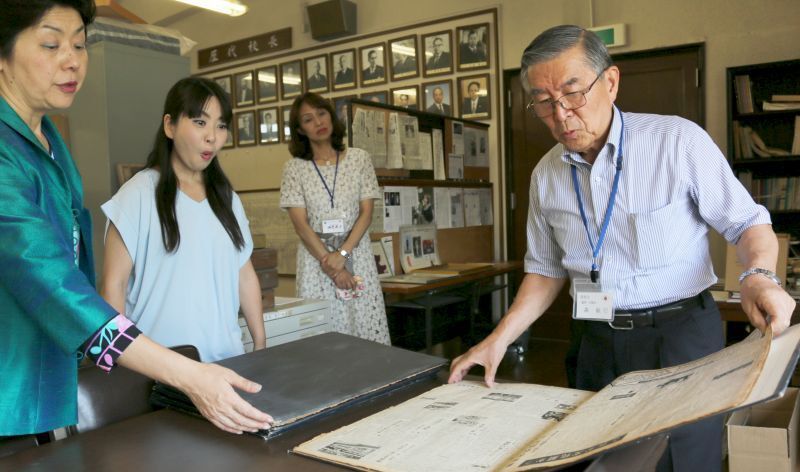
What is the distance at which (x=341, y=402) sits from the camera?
1013 mm

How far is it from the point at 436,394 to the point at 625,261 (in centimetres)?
58

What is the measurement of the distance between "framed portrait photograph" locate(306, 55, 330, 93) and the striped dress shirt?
5.48 metres

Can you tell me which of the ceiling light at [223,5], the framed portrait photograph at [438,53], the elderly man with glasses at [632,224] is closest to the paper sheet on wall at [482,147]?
the framed portrait photograph at [438,53]

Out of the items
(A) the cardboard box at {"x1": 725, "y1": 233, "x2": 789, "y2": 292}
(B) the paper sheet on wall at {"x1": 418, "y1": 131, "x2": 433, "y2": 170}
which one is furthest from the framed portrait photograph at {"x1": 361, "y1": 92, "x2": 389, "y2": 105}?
(A) the cardboard box at {"x1": 725, "y1": 233, "x2": 789, "y2": 292}

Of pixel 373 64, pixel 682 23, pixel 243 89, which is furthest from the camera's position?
pixel 243 89

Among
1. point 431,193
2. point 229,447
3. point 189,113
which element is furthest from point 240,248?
point 431,193

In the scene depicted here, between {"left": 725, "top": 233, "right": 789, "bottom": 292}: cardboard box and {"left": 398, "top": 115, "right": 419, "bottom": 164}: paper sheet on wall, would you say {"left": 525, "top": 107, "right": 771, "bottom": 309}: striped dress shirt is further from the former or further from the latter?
{"left": 398, "top": 115, "right": 419, "bottom": 164}: paper sheet on wall

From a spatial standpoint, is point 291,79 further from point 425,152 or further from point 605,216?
point 605,216

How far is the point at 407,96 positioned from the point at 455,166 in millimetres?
1275

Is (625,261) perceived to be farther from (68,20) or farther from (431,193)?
(431,193)

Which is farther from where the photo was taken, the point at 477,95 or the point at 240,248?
the point at 477,95

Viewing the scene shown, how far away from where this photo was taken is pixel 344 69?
650 centimetres

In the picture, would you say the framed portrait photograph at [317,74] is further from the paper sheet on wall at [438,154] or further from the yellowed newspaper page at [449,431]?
the yellowed newspaper page at [449,431]

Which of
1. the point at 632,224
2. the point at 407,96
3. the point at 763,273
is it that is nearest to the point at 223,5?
the point at 407,96
